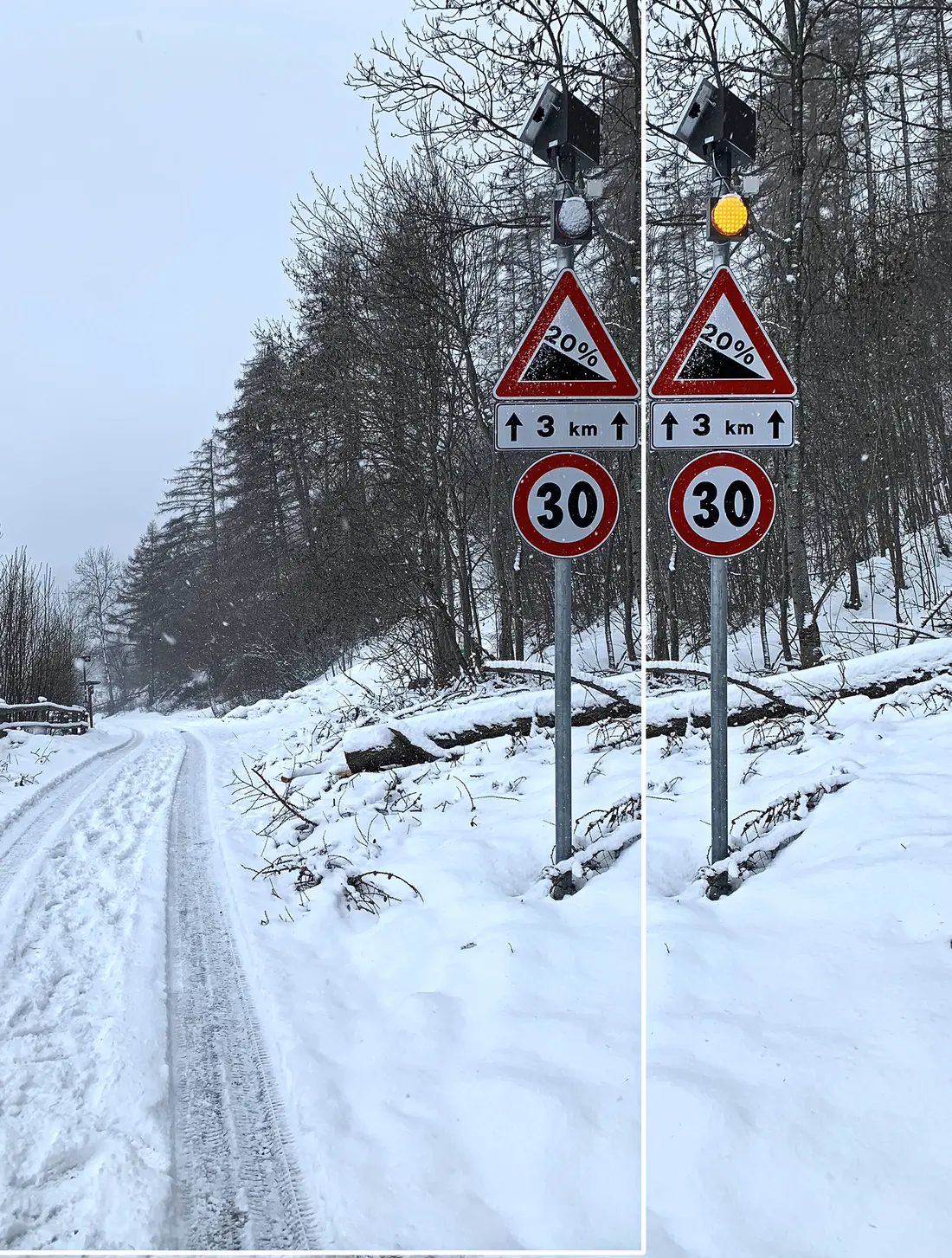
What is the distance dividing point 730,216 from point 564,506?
1.37 m

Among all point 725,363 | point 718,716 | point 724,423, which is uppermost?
point 725,363

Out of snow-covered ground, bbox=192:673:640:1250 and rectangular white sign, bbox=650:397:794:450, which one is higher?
rectangular white sign, bbox=650:397:794:450

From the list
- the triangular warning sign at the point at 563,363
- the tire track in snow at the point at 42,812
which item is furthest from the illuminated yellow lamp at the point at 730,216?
the tire track in snow at the point at 42,812

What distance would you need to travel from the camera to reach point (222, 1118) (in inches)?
88.9

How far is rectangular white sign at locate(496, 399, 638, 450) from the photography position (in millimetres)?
3070

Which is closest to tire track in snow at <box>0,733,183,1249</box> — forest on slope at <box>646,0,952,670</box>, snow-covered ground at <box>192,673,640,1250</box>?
snow-covered ground at <box>192,673,640,1250</box>

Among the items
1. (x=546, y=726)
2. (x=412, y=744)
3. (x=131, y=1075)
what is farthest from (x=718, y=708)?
(x=412, y=744)

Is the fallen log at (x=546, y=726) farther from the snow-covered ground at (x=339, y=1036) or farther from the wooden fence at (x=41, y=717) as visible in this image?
the wooden fence at (x=41, y=717)

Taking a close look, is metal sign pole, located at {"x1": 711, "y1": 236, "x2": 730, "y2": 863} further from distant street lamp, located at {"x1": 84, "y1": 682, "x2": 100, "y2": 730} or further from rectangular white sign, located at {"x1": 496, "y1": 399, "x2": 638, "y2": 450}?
distant street lamp, located at {"x1": 84, "y1": 682, "x2": 100, "y2": 730}

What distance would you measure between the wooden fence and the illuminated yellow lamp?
1064 centimetres

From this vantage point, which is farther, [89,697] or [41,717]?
[89,697]

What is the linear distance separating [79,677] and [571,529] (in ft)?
44.2

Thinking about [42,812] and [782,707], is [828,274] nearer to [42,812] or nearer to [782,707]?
[782,707]

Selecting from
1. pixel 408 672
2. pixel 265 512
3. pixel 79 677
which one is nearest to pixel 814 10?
pixel 408 672
